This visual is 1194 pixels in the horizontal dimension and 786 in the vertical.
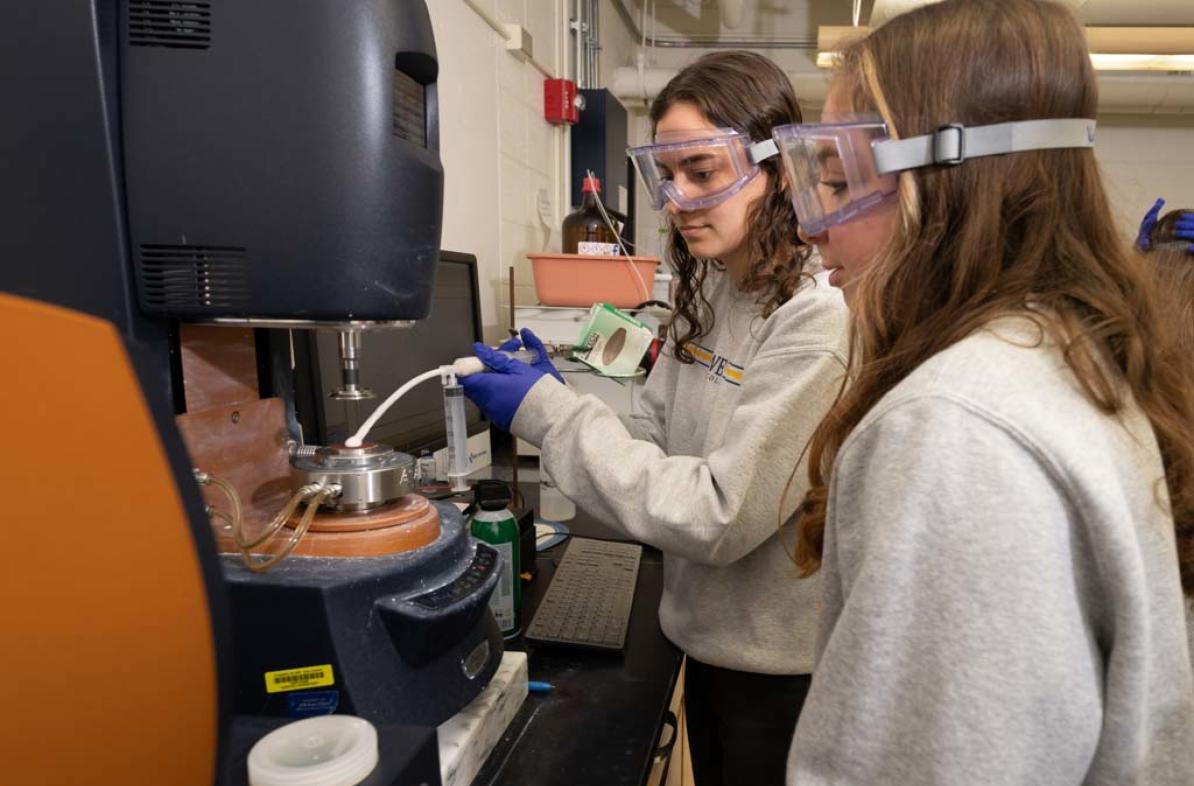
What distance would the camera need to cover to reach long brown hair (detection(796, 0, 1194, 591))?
24.1 inches

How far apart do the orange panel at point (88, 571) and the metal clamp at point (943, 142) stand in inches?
24.9

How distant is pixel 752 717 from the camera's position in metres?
1.20

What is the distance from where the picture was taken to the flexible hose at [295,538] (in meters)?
0.73

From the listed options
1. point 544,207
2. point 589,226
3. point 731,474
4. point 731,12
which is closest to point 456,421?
point 731,474

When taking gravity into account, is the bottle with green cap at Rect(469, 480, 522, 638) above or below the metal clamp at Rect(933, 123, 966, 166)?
below

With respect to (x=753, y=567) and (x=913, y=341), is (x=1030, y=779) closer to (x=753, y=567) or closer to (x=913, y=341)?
(x=913, y=341)

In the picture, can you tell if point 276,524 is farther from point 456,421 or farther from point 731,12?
point 731,12

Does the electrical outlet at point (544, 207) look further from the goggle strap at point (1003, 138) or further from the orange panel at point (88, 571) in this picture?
the orange panel at point (88, 571)

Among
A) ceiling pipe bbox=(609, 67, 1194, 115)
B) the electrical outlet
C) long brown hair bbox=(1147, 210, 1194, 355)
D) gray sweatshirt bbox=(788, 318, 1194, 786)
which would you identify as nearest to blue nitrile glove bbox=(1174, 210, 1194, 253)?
long brown hair bbox=(1147, 210, 1194, 355)

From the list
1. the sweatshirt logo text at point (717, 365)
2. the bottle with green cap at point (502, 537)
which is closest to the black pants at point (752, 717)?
the bottle with green cap at point (502, 537)

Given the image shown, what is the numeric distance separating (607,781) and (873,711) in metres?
0.39

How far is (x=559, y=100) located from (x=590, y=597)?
86.5 inches

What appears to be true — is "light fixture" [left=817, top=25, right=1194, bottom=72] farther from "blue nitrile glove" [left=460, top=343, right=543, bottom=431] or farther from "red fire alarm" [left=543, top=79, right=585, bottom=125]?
"blue nitrile glove" [left=460, top=343, right=543, bottom=431]

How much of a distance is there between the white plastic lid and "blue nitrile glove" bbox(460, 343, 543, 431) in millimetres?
595
